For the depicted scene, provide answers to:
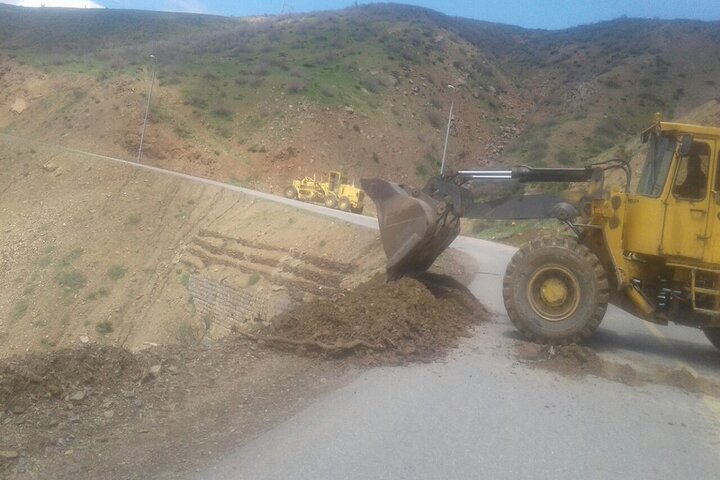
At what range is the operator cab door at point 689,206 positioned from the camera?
9.28m

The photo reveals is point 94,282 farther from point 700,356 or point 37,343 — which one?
point 700,356

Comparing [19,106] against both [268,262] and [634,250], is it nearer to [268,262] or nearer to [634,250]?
[268,262]

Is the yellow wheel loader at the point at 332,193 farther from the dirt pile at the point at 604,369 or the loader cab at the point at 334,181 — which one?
the dirt pile at the point at 604,369

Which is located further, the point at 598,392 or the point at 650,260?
the point at 650,260

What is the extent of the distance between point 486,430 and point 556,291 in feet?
12.1

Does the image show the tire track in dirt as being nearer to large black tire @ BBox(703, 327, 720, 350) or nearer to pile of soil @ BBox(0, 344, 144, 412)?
large black tire @ BBox(703, 327, 720, 350)

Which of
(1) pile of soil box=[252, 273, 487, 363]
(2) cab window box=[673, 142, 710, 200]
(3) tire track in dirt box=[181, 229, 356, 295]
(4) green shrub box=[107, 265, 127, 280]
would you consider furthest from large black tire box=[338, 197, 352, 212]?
(2) cab window box=[673, 142, 710, 200]

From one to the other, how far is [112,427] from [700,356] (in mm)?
8273

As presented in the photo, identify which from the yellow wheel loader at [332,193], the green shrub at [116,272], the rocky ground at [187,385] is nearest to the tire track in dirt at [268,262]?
the green shrub at [116,272]

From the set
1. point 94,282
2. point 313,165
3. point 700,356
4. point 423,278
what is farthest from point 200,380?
point 313,165

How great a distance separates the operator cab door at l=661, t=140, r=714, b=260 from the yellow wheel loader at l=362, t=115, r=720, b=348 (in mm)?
12

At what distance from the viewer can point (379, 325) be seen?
30.2ft

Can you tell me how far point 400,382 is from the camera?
7.84 m

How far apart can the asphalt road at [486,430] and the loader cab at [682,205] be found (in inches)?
62.5
